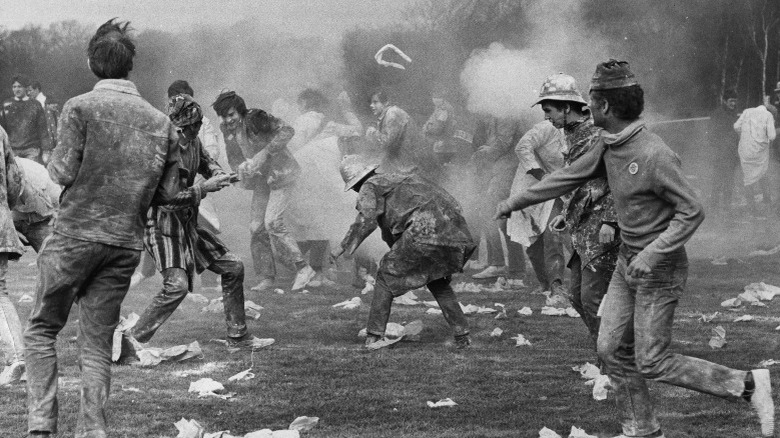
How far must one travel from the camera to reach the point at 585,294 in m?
6.37

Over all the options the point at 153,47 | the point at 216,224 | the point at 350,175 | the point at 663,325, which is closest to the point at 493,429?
the point at 663,325

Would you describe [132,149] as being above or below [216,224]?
above

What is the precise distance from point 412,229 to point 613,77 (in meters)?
3.08

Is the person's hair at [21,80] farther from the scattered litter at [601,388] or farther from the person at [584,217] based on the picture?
the scattered litter at [601,388]

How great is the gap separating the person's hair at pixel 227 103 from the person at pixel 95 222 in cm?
556

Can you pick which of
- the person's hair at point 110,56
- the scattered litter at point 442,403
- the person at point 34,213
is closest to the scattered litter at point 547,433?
the scattered litter at point 442,403

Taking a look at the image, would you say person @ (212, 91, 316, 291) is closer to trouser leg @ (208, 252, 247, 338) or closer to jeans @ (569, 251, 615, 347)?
trouser leg @ (208, 252, 247, 338)

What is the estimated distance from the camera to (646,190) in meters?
4.89

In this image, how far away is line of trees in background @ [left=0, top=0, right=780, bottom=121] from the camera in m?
17.4

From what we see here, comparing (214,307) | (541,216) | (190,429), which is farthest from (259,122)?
→ (190,429)

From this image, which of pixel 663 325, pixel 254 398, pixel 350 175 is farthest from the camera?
pixel 350 175

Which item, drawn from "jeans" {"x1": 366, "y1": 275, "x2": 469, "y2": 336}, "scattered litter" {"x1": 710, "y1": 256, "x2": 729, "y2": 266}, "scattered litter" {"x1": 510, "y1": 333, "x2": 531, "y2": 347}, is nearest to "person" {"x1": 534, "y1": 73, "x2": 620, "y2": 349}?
"scattered litter" {"x1": 510, "y1": 333, "x2": 531, "y2": 347}

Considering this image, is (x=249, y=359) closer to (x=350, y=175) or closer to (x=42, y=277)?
(x=350, y=175)

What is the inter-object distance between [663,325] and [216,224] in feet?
23.7
